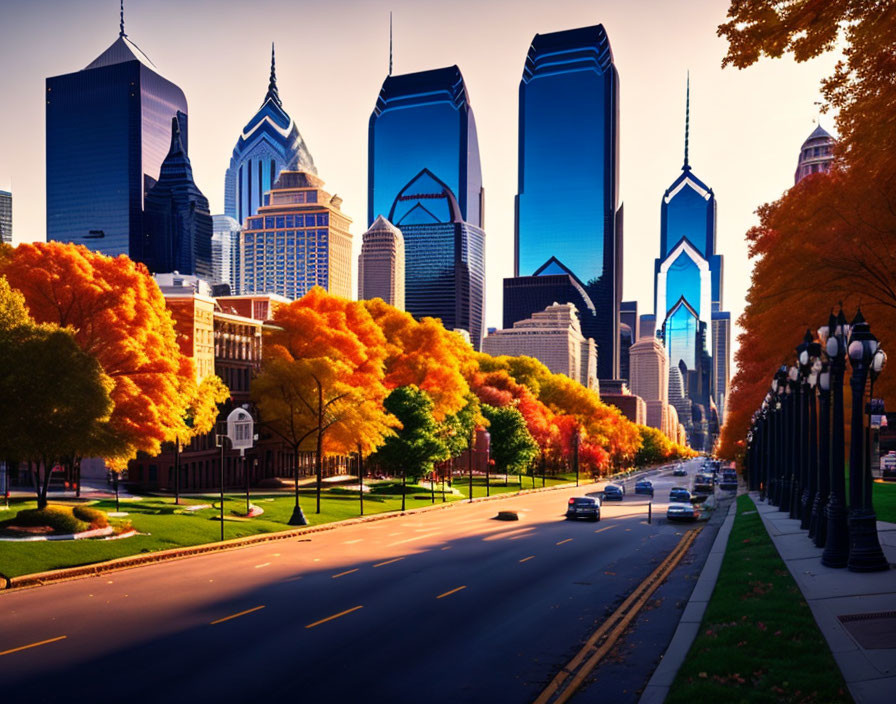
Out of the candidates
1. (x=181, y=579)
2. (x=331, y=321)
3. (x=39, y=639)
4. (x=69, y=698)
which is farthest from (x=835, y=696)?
(x=331, y=321)

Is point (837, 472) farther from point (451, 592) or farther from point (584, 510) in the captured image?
point (584, 510)

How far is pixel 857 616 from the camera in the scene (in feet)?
49.5

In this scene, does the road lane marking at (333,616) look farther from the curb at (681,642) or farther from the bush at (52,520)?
the bush at (52,520)

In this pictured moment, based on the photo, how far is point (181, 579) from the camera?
2425 centimetres

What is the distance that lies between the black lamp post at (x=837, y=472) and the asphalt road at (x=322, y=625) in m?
4.32

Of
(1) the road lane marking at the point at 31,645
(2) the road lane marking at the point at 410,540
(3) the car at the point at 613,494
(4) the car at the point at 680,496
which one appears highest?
(1) the road lane marking at the point at 31,645

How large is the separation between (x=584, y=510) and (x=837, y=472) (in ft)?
94.0

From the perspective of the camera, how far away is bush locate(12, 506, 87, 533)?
29.3m

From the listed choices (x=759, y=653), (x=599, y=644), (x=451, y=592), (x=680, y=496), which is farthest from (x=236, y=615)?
(x=680, y=496)

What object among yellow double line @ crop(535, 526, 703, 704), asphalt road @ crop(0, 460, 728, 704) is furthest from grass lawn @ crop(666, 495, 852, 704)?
yellow double line @ crop(535, 526, 703, 704)

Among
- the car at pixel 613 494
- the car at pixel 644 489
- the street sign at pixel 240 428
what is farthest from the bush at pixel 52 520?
the car at pixel 644 489

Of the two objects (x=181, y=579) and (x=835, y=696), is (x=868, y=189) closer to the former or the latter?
(x=835, y=696)

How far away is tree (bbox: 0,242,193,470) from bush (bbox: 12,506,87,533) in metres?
5.94

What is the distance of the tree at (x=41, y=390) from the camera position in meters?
27.9
